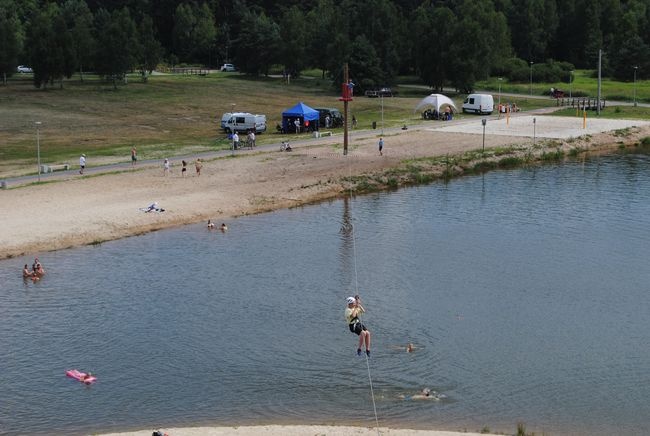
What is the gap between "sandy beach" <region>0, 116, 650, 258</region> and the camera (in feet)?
152

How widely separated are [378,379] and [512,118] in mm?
73638

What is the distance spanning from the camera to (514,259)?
42000 mm

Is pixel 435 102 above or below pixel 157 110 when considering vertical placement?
above

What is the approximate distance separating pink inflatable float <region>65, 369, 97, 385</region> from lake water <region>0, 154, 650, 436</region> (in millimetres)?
285

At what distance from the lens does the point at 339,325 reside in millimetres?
32750

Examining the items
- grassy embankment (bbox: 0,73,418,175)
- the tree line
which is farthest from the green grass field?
the tree line

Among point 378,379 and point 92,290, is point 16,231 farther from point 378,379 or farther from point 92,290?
point 378,379

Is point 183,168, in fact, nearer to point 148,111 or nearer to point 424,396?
point 424,396

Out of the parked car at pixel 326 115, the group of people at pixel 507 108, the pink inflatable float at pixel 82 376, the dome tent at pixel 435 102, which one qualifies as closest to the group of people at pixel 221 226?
the pink inflatable float at pixel 82 376

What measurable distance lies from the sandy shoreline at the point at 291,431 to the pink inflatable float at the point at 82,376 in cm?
415

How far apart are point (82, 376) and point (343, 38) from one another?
3979 inches

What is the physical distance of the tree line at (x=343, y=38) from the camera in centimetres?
11500

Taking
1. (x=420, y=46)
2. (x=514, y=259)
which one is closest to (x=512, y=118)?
(x=420, y=46)

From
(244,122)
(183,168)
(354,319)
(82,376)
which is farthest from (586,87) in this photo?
(82,376)
